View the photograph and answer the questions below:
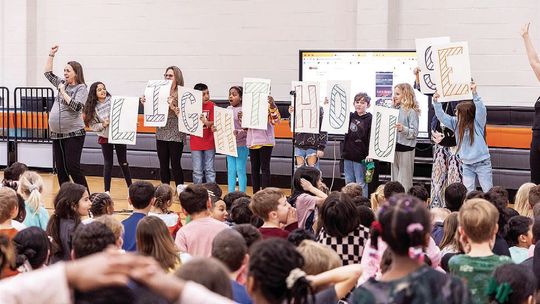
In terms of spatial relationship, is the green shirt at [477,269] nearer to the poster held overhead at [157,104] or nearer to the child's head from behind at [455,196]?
the child's head from behind at [455,196]

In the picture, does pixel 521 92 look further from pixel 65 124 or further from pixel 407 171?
pixel 65 124

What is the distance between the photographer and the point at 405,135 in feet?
32.7

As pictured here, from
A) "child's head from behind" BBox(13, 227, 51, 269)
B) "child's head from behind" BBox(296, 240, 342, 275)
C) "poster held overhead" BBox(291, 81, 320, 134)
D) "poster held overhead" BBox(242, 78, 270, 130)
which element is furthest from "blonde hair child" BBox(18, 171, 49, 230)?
"poster held overhead" BBox(242, 78, 270, 130)

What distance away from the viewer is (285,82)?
42.9ft

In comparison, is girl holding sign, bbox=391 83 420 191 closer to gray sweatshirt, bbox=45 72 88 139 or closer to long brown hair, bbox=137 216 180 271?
gray sweatshirt, bbox=45 72 88 139

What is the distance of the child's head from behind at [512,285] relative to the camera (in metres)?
3.27

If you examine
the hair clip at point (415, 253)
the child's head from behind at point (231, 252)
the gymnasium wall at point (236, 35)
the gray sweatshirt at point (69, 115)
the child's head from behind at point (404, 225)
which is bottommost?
the child's head from behind at point (231, 252)

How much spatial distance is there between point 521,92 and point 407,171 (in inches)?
96.9

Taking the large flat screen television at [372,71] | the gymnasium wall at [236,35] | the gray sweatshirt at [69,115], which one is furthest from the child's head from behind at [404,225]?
the gymnasium wall at [236,35]

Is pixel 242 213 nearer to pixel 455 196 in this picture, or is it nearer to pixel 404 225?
pixel 455 196

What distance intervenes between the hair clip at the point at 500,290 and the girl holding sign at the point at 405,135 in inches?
262

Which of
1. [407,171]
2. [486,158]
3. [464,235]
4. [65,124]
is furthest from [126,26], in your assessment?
[464,235]

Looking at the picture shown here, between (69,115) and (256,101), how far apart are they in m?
2.02

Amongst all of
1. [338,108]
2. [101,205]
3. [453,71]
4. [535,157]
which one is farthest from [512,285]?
[338,108]
